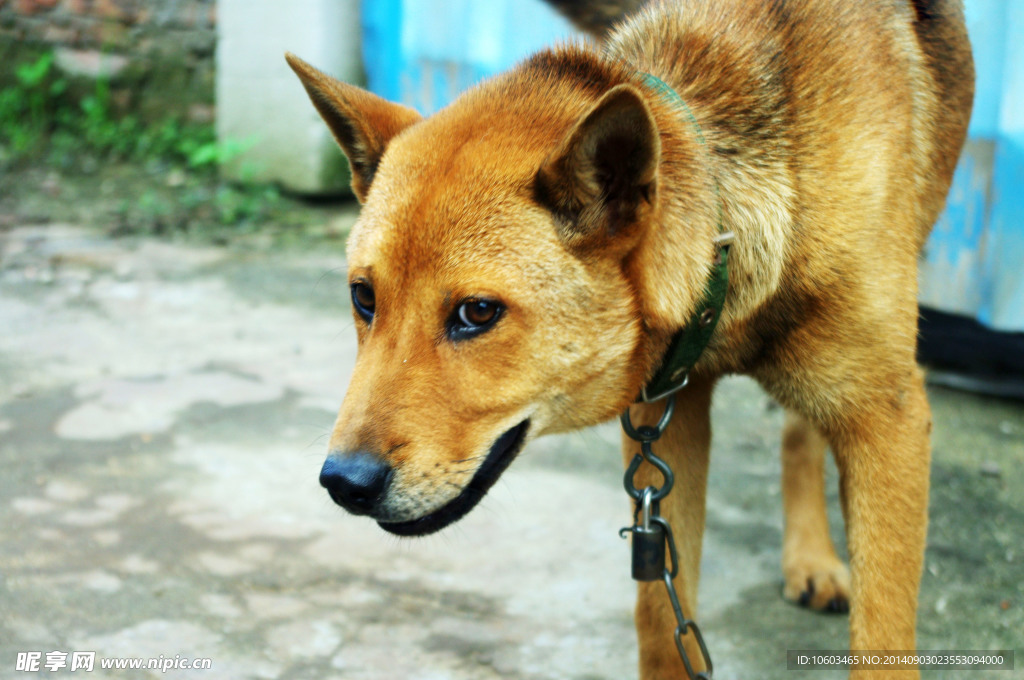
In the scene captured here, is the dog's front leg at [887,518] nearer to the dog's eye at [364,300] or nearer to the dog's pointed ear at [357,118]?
the dog's eye at [364,300]

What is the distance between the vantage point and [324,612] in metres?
2.80

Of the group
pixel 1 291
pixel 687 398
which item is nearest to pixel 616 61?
pixel 687 398

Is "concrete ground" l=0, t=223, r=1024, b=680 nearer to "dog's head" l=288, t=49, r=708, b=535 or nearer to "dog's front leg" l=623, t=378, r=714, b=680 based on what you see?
"dog's front leg" l=623, t=378, r=714, b=680

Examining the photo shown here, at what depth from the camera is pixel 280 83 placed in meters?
6.66

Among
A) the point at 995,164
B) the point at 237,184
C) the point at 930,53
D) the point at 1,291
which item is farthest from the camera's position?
the point at 237,184

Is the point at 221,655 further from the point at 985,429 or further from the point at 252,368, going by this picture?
the point at 985,429

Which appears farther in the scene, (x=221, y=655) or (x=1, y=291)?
(x=1, y=291)

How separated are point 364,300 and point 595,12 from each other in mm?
2085

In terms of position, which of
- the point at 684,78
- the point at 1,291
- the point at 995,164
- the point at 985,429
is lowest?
the point at 1,291

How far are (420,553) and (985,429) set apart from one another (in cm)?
251

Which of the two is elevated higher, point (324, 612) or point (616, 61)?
point (616, 61)

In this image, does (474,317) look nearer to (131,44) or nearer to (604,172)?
(604,172)

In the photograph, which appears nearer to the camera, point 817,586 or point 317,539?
point 817,586

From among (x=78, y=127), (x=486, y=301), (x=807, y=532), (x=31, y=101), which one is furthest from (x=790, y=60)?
(x=31, y=101)
